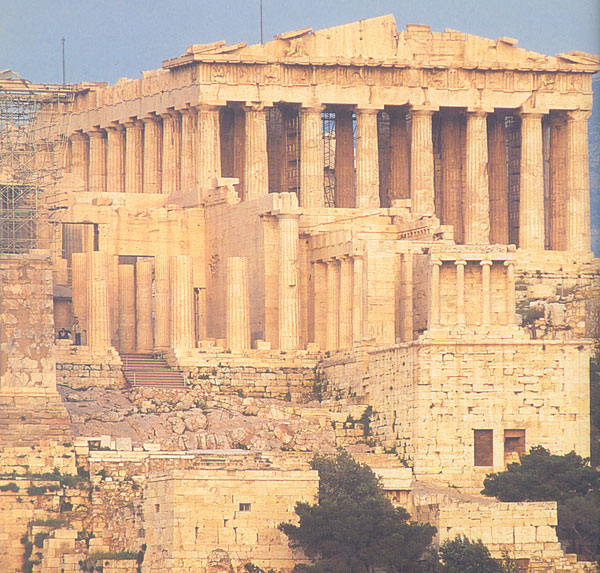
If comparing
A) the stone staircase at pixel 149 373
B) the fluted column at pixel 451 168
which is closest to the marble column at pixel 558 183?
the fluted column at pixel 451 168

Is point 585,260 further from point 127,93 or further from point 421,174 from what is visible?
point 127,93

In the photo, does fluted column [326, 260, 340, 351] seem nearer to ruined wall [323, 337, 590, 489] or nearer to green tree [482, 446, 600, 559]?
ruined wall [323, 337, 590, 489]

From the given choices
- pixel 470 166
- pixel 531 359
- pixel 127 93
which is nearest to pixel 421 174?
pixel 470 166

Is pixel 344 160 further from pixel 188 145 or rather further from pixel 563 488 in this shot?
pixel 563 488

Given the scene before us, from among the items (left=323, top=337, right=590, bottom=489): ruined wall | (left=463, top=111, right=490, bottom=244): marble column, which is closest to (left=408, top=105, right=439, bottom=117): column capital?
(left=463, top=111, right=490, bottom=244): marble column

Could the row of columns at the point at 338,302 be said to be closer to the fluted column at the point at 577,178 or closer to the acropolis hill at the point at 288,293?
the acropolis hill at the point at 288,293
